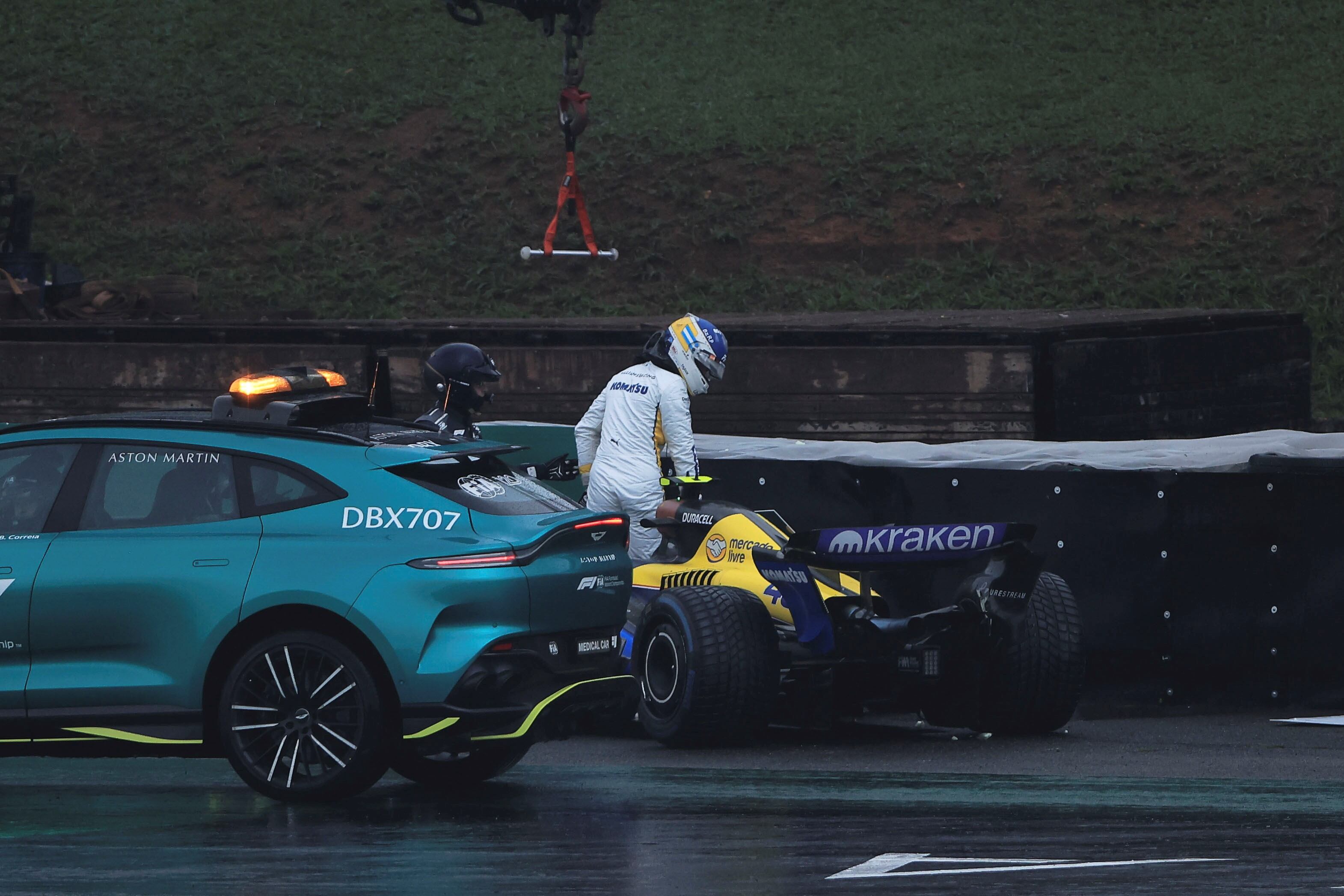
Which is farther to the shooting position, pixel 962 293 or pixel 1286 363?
pixel 962 293

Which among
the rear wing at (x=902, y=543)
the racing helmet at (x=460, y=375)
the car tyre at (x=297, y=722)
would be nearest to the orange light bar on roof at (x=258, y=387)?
the car tyre at (x=297, y=722)

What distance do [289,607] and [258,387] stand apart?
45.1 inches

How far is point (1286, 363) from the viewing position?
16.7 meters

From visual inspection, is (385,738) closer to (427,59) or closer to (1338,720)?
(1338,720)

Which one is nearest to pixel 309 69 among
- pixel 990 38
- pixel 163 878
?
pixel 990 38

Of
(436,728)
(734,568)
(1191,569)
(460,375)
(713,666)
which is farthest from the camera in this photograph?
(460,375)

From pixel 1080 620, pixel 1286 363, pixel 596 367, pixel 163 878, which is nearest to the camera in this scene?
pixel 163 878

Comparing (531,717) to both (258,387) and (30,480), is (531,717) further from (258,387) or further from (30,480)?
(30,480)

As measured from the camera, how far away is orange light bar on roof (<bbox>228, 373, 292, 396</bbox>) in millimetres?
8359

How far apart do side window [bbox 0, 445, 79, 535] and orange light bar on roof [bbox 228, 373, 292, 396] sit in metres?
0.74

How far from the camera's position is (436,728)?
24.9 ft

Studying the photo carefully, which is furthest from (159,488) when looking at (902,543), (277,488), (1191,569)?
(1191,569)

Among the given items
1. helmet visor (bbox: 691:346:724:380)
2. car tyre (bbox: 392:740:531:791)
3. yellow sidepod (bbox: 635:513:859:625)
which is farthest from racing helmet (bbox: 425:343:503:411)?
car tyre (bbox: 392:740:531:791)

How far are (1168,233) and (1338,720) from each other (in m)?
20.6
